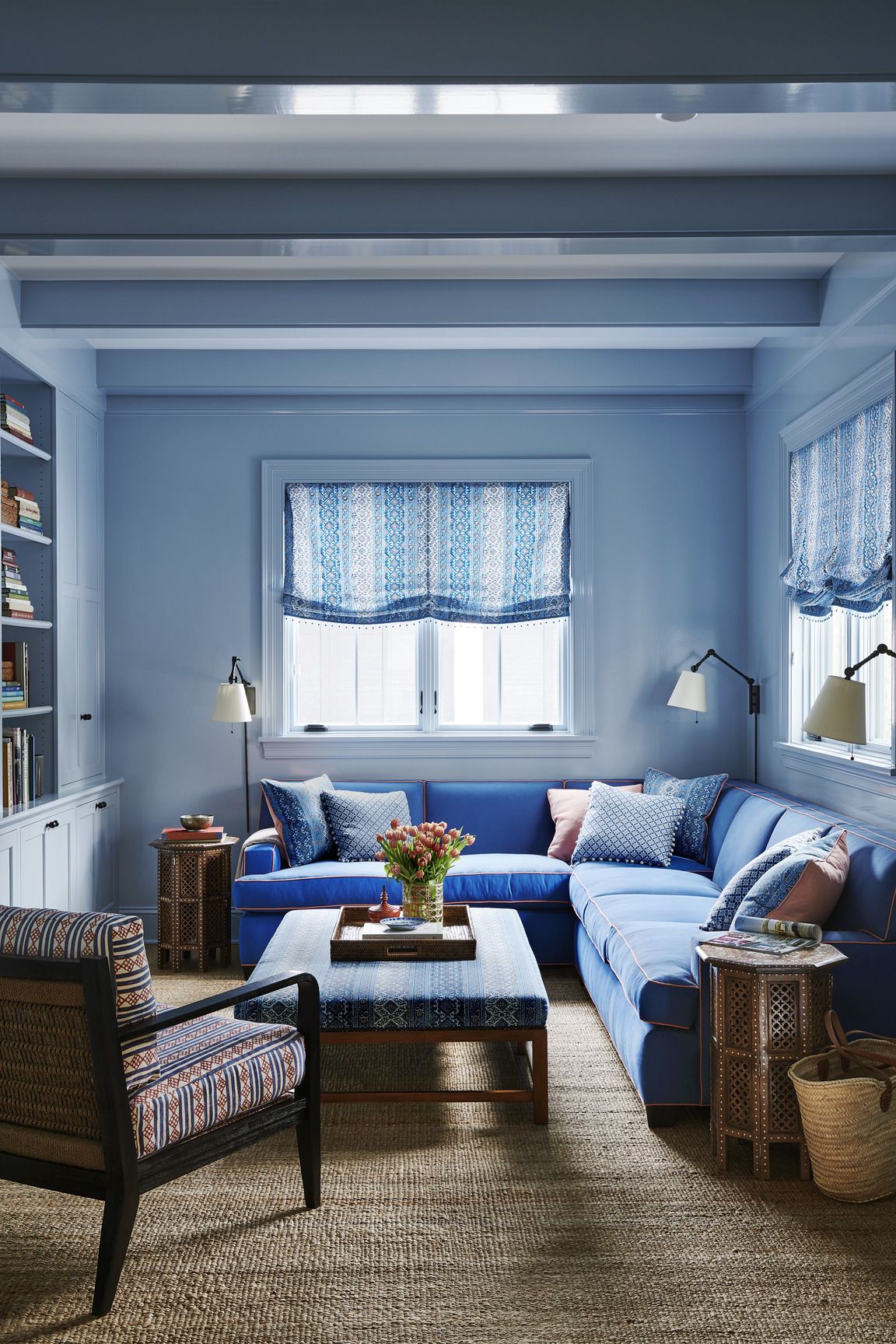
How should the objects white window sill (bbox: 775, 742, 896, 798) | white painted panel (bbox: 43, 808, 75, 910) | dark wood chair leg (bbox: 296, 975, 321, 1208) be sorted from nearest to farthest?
dark wood chair leg (bbox: 296, 975, 321, 1208) < white window sill (bbox: 775, 742, 896, 798) < white painted panel (bbox: 43, 808, 75, 910)

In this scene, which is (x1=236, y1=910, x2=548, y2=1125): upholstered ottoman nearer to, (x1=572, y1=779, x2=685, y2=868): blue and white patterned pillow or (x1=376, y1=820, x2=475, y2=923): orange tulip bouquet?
(x1=376, y1=820, x2=475, y2=923): orange tulip bouquet

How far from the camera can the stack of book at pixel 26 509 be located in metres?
4.90

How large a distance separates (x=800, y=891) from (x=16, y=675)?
3693 mm

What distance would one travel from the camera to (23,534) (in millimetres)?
4930

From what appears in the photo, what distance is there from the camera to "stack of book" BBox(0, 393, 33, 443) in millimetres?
4719

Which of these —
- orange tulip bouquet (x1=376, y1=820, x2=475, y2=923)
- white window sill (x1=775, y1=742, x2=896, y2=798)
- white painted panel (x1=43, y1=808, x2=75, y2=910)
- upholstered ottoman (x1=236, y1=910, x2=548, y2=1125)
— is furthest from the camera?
white painted panel (x1=43, y1=808, x2=75, y2=910)

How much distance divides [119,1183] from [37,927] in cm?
60

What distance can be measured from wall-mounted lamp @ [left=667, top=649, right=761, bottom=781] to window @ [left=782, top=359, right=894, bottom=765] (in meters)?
0.48

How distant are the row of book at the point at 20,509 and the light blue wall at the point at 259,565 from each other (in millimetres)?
916

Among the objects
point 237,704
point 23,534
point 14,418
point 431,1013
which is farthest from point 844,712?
point 14,418

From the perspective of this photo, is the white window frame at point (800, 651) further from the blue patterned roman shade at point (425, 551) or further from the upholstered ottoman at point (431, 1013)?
the upholstered ottoman at point (431, 1013)

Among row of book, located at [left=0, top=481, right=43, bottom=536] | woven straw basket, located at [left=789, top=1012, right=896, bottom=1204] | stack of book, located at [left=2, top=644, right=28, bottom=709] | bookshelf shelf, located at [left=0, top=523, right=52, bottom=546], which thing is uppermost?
row of book, located at [left=0, top=481, right=43, bottom=536]

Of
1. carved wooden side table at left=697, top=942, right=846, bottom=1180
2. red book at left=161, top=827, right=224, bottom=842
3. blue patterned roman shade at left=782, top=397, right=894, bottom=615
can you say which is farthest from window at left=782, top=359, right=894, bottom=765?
red book at left=161, top=827, right=224, bottom=842

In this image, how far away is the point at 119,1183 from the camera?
229 centimetres
